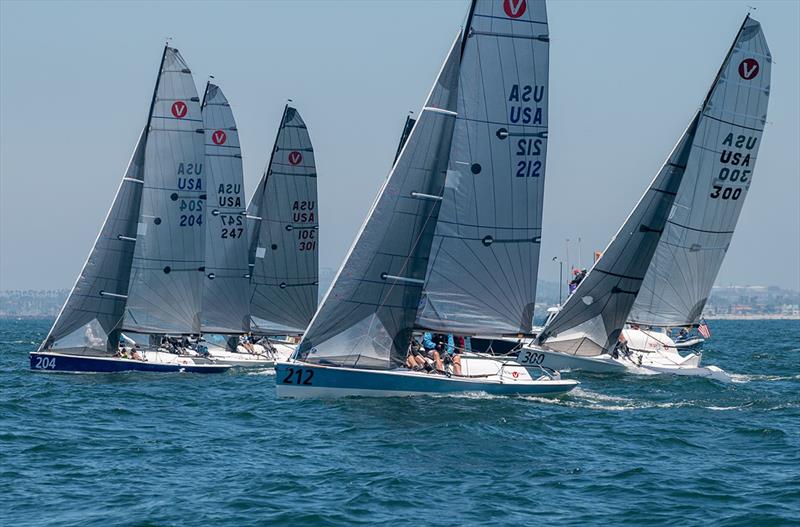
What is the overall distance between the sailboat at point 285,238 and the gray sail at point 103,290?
29.2 feet

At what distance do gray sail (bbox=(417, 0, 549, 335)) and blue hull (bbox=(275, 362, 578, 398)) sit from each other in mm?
1860

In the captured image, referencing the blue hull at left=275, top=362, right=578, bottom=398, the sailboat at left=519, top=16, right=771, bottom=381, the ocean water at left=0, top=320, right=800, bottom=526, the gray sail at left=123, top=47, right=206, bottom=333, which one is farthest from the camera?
the sailboat at left=519, top=16, right=771, bottom=381

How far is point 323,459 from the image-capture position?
851 inches

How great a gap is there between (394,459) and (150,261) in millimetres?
20865

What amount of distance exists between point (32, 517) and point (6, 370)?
25699 millimetres

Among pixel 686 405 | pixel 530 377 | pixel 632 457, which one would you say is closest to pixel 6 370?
pixel 530 377

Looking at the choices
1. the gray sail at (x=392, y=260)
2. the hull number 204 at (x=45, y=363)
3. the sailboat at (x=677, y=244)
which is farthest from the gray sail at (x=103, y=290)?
the sailboat at (x=677, y=244)

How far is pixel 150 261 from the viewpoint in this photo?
40562 millimetres

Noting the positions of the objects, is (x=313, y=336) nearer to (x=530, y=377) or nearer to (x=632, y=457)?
(x=530, y=377)

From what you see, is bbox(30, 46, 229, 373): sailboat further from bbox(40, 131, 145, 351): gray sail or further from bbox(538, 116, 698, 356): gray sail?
bbox(538, 116, 698, 356): gray sail

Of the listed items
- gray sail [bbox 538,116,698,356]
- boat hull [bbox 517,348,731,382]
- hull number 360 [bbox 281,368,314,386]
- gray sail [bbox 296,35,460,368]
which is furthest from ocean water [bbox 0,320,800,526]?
gray sail [bbox 538,116,698,356]

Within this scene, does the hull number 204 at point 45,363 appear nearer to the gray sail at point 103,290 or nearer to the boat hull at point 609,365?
the gray sail at point 103,290

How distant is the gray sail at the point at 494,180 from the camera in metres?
29.5

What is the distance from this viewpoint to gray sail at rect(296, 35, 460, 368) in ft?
96.7
